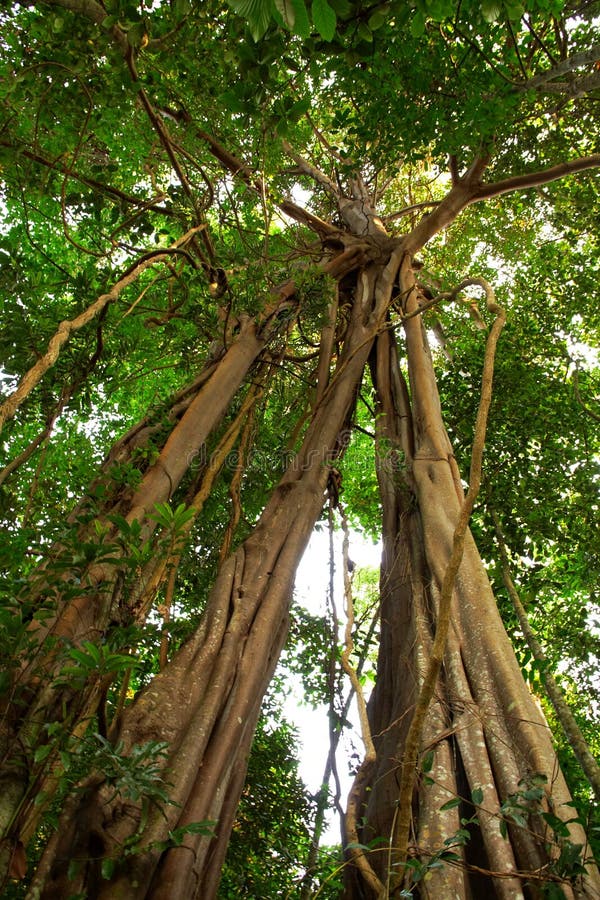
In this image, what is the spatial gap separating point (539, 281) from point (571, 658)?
303cm

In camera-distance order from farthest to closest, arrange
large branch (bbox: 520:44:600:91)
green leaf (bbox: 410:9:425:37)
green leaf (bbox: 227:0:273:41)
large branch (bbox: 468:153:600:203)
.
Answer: large branch (bbox: 468:153:600:203) < large branch (bbox: 520:44:600:91) < green leaf (bbox: 410:9:425:37) < green leaf (bbox: 227:0:273:41)

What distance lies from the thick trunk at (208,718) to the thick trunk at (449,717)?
1.87 ft

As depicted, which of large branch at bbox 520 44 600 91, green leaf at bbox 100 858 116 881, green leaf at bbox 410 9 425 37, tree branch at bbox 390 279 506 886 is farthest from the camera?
large branch at bbox 520 44 600 91

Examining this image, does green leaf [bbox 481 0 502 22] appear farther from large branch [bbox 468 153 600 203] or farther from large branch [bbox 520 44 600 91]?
large branch [bbox 468 153 600 203]

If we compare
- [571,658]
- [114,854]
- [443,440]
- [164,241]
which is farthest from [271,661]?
[164,241]

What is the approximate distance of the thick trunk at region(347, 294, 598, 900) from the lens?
174 centimetres

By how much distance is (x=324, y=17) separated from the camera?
1.30 meters

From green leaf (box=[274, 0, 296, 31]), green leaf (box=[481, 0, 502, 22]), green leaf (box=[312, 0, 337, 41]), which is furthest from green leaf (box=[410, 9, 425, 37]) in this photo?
green leaf (box=[274, 0, 296, 31])

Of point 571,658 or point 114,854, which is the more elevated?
point 571,658

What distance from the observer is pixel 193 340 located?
474 centimetres

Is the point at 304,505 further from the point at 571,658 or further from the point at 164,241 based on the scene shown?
the point at 164,241

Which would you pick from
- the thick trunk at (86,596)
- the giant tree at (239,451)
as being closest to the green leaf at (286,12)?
the giant tree at (239,451)

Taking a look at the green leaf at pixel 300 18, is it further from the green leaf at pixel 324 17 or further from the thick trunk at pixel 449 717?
the thick trunk at pixel 449 717

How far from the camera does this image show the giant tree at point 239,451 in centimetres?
170
